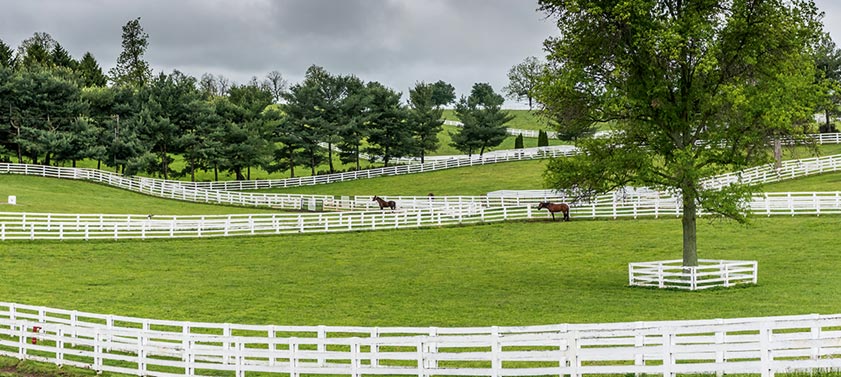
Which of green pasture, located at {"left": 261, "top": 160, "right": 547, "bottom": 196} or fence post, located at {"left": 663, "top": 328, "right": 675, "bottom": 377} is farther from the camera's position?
green pasture, located at {"left": 261, "top": 160, "right": 547, "bottom": 196}

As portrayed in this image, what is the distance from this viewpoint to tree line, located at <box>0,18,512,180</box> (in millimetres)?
81062

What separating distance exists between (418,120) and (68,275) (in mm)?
62627

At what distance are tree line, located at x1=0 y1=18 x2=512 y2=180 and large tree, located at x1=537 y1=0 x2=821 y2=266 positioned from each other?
5516cm

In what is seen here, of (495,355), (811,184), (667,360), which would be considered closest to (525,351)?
(495,355)

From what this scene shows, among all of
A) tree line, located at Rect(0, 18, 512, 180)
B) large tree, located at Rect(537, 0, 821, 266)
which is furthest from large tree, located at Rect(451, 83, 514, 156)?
large tree, located at Rect(537, 0, 821, 266)

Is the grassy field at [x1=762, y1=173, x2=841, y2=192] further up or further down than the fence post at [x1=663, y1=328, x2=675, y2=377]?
further up

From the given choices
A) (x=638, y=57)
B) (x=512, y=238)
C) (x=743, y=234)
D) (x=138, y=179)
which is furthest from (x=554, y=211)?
(x=138, y=179)

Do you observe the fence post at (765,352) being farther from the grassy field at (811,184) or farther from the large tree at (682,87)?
the grassy field at (811,184)

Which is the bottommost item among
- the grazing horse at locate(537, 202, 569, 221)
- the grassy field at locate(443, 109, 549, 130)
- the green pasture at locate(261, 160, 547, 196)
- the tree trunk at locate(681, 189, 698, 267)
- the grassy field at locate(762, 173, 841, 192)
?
the tree trunk at locate(681, 189, 698, 267)

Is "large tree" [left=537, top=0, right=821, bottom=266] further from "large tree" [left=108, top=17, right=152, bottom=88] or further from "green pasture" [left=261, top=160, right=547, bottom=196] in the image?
"large tree" [left=108, top=17, right=152, bottom=88]

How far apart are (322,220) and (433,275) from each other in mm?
15570

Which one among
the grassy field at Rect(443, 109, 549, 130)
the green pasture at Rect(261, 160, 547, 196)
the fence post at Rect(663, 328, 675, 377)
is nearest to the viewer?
the fence post at Rect(663, 328, 675, 377)

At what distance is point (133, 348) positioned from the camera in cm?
1817

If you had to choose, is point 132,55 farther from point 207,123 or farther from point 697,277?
point 697,277
